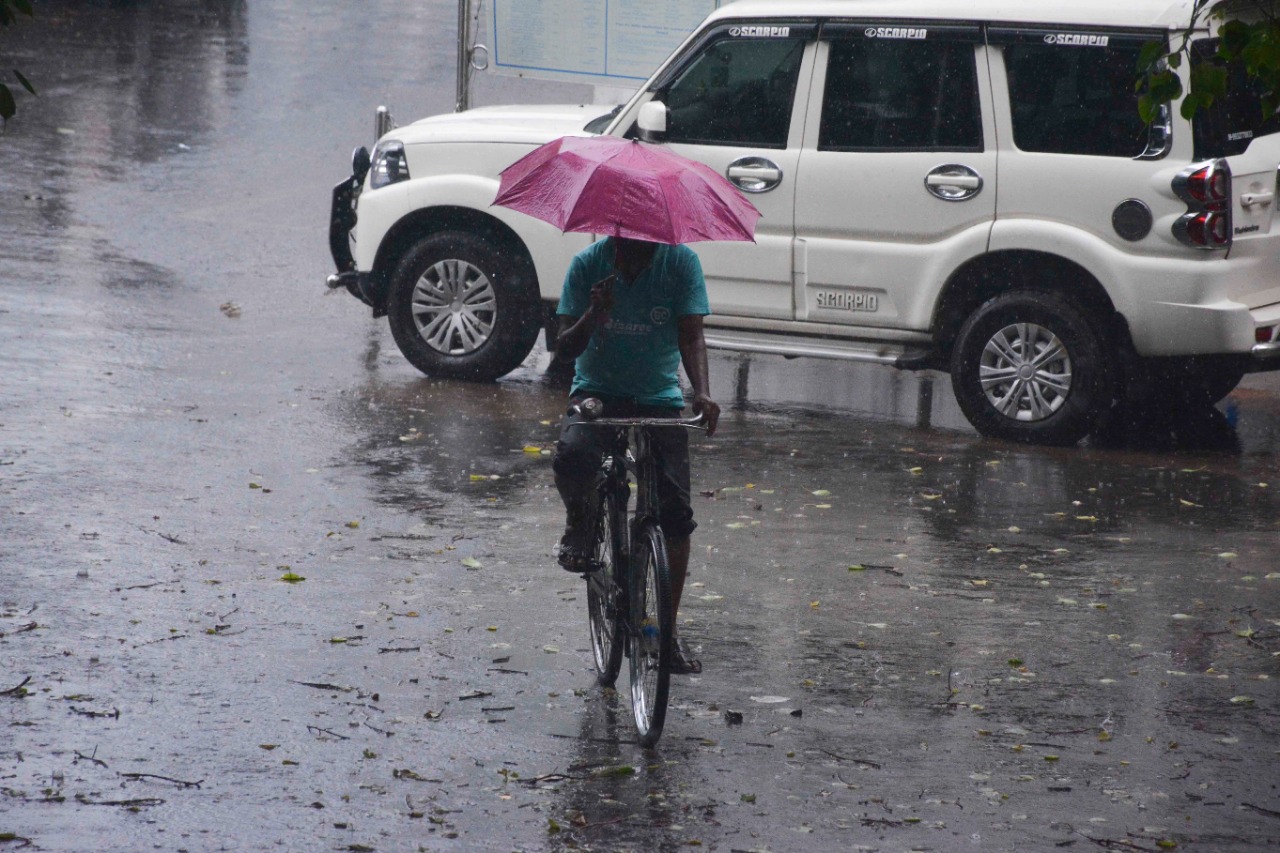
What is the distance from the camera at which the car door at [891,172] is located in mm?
9859

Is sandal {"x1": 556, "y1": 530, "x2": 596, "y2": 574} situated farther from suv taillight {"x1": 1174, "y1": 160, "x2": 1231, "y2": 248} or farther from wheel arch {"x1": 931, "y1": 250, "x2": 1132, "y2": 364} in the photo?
suv taillight {"x1": 1174, "y1": 160, "x2": 1231, "y2": 248}

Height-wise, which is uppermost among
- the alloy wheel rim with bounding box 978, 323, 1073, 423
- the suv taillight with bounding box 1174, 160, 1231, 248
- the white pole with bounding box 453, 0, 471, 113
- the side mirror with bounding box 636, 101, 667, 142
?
Answer: the white pole with bounding box 453, 0, 471, 113

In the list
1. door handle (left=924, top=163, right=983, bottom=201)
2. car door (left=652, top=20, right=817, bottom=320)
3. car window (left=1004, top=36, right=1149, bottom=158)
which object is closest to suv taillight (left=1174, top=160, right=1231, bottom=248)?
car window (left=1004, top=36, right=1149, bottom=158)

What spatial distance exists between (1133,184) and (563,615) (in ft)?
14.5

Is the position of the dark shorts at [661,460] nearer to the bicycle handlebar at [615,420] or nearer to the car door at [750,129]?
the bicycle handlebar at [615,420]

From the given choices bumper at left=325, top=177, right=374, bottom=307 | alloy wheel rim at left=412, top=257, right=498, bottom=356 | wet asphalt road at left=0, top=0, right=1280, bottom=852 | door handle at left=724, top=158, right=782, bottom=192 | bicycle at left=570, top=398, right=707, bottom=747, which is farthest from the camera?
bumper at left=325, top=177, right=374, bottom=307

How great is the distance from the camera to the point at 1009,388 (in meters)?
10.0

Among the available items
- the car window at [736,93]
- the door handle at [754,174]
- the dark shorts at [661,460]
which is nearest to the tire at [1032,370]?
the door handle at [754,174]

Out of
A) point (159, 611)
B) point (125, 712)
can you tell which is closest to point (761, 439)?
point (159, 611)

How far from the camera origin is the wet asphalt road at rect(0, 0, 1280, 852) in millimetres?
4965

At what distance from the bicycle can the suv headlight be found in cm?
568

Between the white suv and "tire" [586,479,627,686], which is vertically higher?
the white suv

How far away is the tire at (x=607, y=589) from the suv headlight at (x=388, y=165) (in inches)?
224

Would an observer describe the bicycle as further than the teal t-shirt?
No
